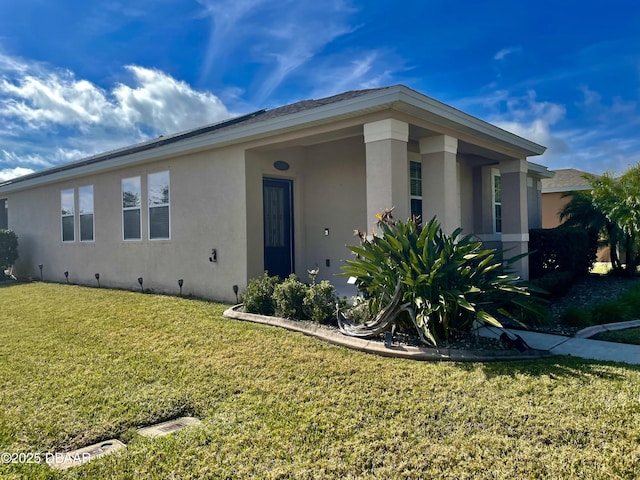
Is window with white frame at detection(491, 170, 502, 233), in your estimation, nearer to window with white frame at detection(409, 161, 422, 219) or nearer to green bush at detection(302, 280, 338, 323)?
window with white frame at detection(409, 161, 422, 219)

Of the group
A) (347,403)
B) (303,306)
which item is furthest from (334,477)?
(303,306)

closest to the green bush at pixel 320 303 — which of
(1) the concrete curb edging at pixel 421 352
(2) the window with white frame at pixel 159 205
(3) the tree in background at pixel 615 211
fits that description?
(1) the concrete curb edging at pixel 421 352

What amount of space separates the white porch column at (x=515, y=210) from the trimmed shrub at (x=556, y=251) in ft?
2.22

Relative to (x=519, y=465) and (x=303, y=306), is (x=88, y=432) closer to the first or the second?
(x=519, y=465)

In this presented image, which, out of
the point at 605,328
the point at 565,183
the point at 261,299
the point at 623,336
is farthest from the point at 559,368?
the point at 565,183

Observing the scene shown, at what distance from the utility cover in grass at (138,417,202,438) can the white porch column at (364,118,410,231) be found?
13.0 feet

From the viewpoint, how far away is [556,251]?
1112 cm

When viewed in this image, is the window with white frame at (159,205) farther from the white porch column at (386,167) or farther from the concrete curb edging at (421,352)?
the concrete curb edging at (421,352)

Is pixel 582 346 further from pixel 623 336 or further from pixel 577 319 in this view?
pixel 577 319

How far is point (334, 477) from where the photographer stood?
271 cm

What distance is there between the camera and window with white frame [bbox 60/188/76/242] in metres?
13.0

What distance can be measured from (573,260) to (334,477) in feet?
35.2

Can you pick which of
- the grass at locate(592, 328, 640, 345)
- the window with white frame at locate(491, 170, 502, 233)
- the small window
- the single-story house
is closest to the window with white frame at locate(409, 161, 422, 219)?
the single-story house

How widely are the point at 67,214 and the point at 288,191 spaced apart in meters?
7.78
